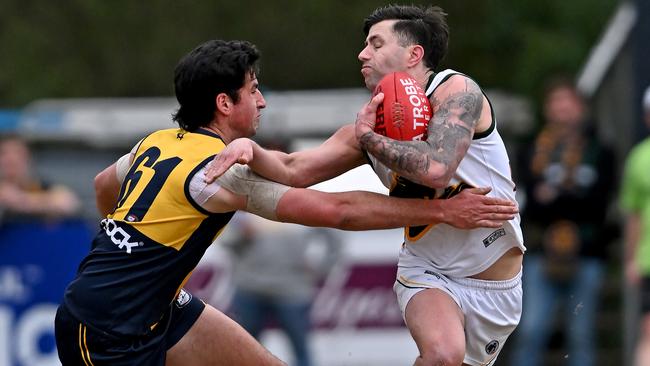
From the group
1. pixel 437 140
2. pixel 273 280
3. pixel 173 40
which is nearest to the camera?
pixel 437 140

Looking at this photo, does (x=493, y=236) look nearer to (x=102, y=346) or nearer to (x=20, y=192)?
(x=102, y=346)

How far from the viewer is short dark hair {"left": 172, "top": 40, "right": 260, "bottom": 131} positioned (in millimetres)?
5777

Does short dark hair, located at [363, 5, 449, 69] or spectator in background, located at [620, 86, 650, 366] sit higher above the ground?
short dark hair, located at [363, 5, 449, 69]

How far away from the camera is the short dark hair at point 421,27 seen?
234 inches

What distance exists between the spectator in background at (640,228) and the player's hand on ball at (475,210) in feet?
10.4

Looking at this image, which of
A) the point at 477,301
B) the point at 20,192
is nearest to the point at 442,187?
the point at 477,301

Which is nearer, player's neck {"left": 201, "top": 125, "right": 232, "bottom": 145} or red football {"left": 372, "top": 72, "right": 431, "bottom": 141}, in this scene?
red football {"left": 372, "top": 72, "right": 431, "bottom": 141}

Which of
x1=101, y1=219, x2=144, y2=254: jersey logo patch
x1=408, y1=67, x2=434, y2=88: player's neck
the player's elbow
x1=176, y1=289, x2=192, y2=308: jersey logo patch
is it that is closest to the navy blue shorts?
x1=176, y1=289, x2=192, y2=308: jersey logo patch

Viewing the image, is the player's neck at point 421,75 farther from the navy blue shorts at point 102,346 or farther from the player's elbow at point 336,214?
the navy blue shorts at point 102,346

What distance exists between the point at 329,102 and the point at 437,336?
Result: 11.3 metres

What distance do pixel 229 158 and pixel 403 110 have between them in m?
0.81

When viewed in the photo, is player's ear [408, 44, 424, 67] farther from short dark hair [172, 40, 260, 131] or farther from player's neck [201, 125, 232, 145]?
player's neck [201, 125, 232, 145]

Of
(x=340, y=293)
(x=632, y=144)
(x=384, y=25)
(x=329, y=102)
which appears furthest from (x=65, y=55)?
(x=384, y=25)

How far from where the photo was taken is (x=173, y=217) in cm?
558
